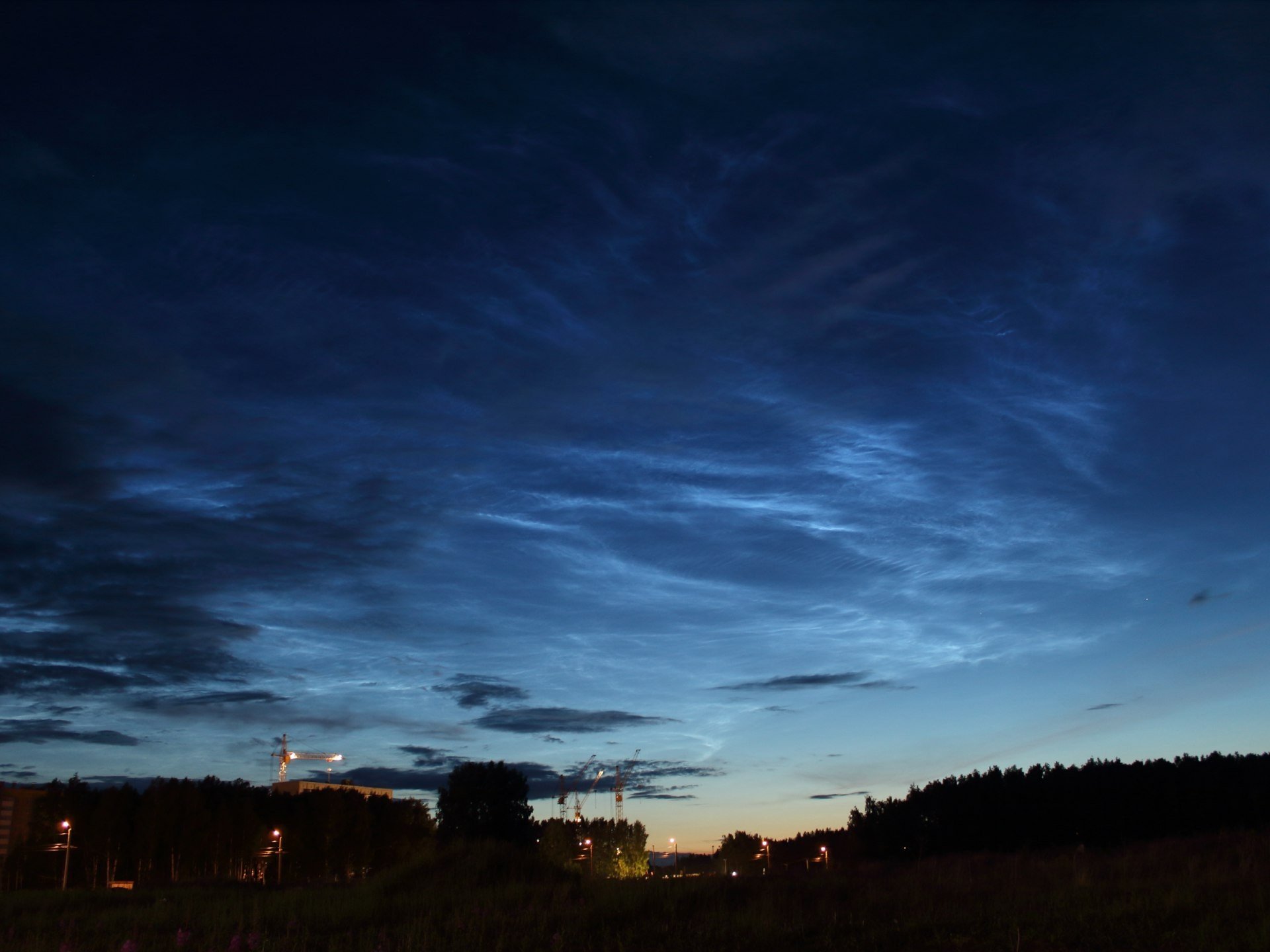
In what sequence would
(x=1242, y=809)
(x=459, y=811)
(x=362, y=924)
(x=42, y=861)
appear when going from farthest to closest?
1. (x=42, y=861)
2. (x=459, y=811)
3. (x=1242, y=809)
4. (x=362, y=924)

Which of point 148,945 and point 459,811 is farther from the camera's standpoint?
point 459,811

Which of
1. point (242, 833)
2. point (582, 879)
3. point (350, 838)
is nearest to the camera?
point (582, 879)

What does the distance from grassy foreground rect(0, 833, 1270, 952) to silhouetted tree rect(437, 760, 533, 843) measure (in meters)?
44.8

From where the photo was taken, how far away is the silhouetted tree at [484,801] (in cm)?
7225

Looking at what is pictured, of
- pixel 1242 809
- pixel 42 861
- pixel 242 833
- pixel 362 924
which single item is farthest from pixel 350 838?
pixel 362 924

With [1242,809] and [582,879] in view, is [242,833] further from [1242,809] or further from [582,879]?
[1242,809]

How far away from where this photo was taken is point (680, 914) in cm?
2059

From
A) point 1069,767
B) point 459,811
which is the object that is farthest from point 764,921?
point 1069,767

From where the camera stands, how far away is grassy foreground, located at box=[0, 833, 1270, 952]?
1736cm

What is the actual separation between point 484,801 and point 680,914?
56.6 meters

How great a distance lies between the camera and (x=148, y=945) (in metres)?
18.2

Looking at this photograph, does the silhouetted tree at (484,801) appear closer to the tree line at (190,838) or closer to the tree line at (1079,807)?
the tree line at (190,838)

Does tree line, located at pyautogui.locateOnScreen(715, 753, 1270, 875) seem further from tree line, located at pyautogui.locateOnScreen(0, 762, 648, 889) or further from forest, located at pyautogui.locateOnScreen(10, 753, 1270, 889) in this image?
tree line, located at pyautogui.locateOnScreen(0, 762, 648, 889)

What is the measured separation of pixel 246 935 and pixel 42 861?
7838 cm
